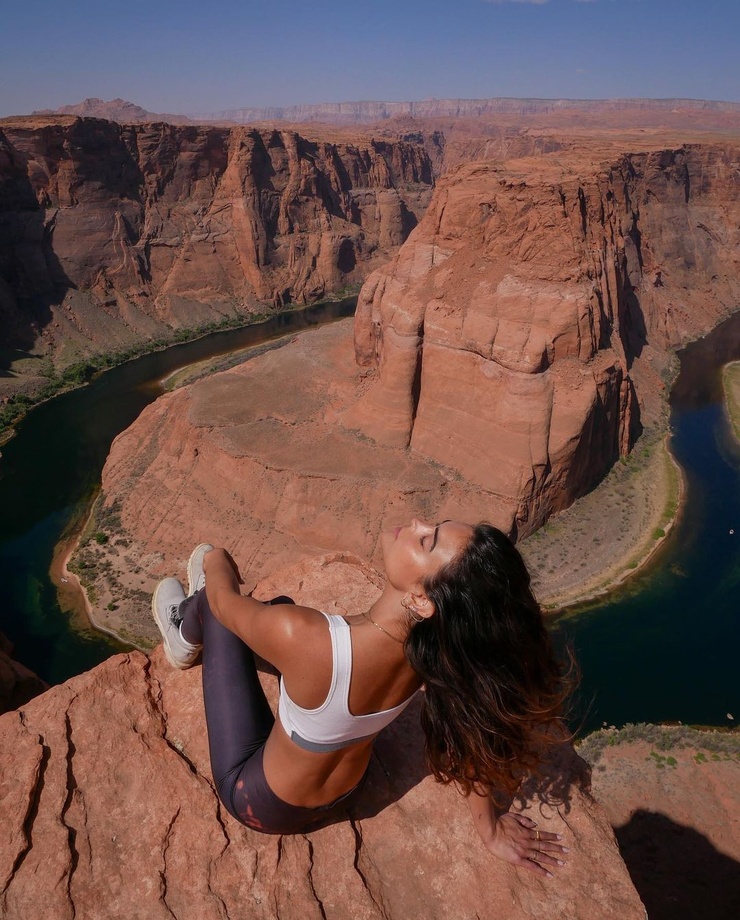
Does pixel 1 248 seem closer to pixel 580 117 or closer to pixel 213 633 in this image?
pixel 213 633

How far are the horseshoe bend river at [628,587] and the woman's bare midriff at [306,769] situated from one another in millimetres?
6305

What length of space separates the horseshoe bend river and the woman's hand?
548 centimetres

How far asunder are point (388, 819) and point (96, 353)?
175 feet

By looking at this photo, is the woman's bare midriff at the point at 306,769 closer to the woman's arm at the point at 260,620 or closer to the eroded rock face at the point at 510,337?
the woman's arm at the point at 260,620

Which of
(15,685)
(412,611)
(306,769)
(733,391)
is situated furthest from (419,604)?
(733,391)

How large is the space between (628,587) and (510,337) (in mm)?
10469

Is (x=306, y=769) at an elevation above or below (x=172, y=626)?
above

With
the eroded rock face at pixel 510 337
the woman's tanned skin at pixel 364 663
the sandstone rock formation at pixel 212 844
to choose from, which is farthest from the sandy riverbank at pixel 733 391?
the woman's tanned skin at pixel 364 663

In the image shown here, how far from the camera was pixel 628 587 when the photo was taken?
22.6m

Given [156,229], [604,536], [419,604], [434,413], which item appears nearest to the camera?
[419,604]

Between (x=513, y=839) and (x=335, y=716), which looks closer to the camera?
(x=335, y=716)

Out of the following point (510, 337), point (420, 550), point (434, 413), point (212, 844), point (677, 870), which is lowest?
point (677, 870)

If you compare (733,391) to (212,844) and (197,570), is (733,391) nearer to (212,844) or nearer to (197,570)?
(197,570)

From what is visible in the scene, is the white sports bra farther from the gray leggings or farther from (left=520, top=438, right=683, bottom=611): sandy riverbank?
(left=520, top=438, right=683, bottom=611): sandy riverbank
